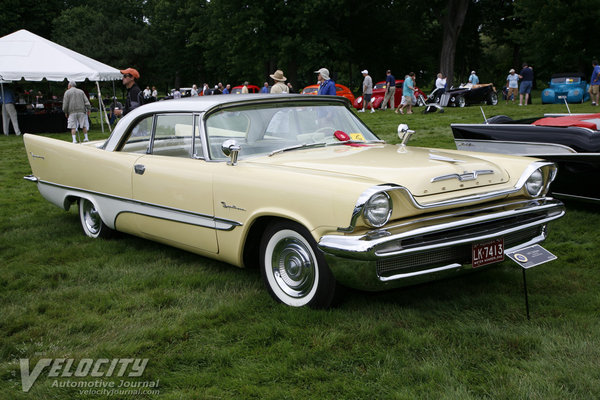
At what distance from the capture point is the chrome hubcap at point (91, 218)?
18.3ft

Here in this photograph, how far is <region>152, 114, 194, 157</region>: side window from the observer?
4.49 meters

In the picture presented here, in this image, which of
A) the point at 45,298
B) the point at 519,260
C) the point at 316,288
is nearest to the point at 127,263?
the point at 45,298

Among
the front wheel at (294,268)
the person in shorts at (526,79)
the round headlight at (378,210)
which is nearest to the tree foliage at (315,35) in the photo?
the person in shorts at (526,79)

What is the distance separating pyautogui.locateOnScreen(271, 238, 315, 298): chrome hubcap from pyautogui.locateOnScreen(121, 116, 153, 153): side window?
1851 mm

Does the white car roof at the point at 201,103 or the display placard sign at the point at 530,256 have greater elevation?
the white car roof at the point at 201,103

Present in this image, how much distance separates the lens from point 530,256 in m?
3.42

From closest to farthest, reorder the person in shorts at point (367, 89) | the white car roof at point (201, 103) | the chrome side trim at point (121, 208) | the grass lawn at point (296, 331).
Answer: the grass lawn at point (296, 331) → the chrome side trim at point (121, 208) → the white car roof at point (201, 103) → the person in shorts at point (367, 89)

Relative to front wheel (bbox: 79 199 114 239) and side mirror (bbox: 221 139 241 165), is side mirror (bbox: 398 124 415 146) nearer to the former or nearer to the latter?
side mirror (bbox: 221 139 241 165)

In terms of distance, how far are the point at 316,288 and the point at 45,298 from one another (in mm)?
1960

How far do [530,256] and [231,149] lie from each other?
78.6 inches

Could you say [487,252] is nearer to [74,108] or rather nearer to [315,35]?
[74,108]

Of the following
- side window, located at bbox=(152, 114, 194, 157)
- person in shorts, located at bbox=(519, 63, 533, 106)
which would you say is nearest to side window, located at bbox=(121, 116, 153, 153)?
side window, located at bbox=(152, 114, 194, 157)

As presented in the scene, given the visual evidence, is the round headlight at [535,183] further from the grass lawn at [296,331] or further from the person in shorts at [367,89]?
the person in shorts at [367,89]

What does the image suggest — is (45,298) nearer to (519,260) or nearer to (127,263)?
(127,263)
